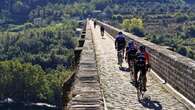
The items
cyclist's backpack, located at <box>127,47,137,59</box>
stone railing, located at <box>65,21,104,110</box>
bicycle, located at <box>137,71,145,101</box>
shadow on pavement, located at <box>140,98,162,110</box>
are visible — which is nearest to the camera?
stone railing, located at <box>65,21,104,110</box>

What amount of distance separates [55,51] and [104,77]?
417 feet

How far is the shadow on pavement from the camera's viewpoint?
14384mm

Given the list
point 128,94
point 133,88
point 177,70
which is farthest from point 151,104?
point 177,70

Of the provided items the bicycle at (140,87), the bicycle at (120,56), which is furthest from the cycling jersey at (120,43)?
the bicycle at (140,87)

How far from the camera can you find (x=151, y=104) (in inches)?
585

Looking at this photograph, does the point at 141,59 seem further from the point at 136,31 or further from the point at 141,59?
the point at 136,31

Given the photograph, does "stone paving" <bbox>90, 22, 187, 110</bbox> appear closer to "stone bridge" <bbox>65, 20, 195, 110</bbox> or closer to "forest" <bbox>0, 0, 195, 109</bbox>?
"stone bridge" <bbox>65, 20, 195, 110</bbox>

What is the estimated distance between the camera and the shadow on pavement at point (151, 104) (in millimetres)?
14384

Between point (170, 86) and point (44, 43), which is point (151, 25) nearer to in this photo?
point (44, 43)

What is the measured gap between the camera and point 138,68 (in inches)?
633

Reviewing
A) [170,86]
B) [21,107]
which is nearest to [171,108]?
[170,86]

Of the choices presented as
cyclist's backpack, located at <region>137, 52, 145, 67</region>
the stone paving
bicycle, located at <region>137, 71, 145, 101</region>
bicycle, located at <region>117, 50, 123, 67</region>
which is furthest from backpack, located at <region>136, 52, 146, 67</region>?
bicycle, located at <region>117, 50, 123, 67</region>

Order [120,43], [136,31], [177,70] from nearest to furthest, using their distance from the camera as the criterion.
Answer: [177,70] → [120,43] → [136,31]

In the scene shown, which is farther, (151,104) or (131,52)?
(131,52)
